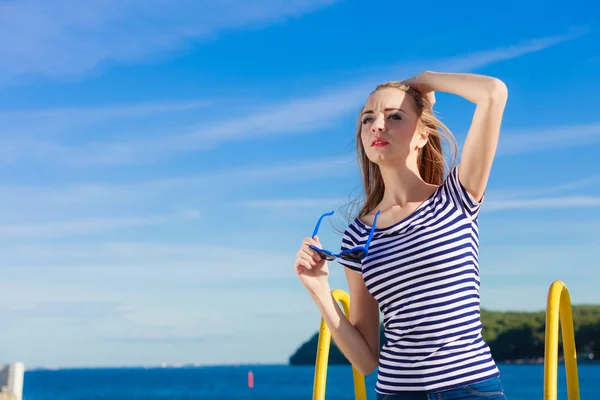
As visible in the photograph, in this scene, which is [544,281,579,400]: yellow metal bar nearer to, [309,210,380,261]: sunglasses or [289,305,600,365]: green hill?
[309,210,380,261]: sunglasses

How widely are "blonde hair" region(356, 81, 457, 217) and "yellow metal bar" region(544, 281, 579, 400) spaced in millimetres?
1003

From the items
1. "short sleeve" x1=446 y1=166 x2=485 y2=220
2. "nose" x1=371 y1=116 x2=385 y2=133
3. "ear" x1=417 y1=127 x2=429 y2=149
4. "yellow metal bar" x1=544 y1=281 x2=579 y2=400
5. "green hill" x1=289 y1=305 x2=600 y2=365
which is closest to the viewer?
"short sleeve" x1=446 y1=166 x2=485 y2=220

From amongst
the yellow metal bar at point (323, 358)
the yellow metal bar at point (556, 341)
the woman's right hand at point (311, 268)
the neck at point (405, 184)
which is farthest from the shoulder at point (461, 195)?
the yellow metal bar at point (556, 341)

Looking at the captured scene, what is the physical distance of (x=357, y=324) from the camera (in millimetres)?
2914

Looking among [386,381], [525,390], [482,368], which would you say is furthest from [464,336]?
[525,390]

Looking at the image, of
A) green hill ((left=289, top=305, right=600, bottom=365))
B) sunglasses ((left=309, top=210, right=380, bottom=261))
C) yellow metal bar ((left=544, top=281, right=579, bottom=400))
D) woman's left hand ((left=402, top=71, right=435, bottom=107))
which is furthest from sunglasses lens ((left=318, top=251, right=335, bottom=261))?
green hill ((left=289, top=305, right=600, bottom=365))

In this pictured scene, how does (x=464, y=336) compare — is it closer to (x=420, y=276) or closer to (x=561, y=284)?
(x=420, y=276)

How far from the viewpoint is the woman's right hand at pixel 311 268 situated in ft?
8.59

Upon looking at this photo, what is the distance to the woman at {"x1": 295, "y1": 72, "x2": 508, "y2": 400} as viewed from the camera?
2.46 meters

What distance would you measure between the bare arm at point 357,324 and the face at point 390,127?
0.46m

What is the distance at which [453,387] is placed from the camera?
2.41 metres

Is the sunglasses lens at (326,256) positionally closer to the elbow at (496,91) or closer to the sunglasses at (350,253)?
the sunglasses at (350,253)

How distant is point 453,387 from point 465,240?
0.49 metres

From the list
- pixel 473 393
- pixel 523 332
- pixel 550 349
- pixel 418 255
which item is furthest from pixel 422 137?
pixel 523 332
